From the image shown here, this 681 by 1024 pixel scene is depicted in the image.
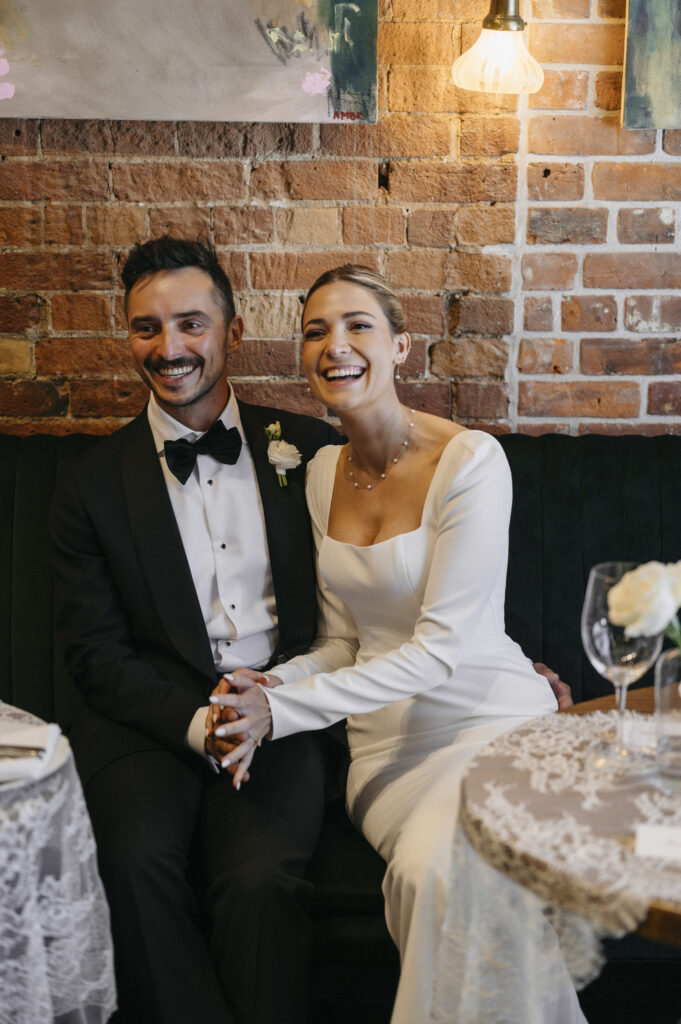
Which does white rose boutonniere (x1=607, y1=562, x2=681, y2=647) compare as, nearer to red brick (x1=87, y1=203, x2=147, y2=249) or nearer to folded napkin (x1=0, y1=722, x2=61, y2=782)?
folded napkin (x1=0, y1=722, x2=61, y2=782)

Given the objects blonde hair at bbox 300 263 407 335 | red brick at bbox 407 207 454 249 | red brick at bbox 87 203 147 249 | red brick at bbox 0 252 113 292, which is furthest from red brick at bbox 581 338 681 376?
red brick at bbox 0 252 113 292

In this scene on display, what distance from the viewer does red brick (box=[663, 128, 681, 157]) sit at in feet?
8.00

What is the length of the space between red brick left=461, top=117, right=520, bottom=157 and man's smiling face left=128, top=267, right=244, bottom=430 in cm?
78

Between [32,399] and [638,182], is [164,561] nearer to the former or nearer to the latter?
[32,399]

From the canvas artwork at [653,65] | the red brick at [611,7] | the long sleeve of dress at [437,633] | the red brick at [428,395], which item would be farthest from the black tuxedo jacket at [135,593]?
the red brick at [611,7]

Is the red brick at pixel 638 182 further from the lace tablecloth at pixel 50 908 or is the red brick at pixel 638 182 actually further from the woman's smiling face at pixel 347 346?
the lace tablecloth at pixel 50 908

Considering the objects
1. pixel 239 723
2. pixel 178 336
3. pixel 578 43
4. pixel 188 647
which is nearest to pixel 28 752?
pixel 239 723

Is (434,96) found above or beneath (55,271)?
above

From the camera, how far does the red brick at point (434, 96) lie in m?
2.41

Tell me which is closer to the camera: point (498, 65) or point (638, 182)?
point (498, 65)

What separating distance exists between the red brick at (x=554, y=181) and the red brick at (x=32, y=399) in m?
1.35

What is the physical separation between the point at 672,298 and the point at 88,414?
158 centimetres

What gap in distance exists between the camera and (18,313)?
2.52 meters

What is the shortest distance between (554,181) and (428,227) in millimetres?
342
